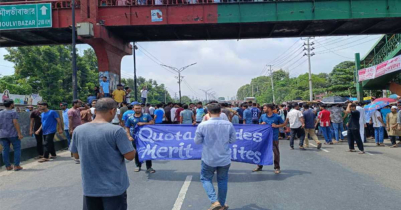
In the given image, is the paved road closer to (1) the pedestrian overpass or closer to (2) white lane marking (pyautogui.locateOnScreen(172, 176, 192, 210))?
(2) white lane marking (pyautogui.locateOnScreen(172, 176, 192, 210))

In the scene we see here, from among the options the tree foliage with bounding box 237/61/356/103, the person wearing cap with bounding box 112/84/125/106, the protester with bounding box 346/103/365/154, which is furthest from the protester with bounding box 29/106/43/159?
the tree foliage with bounding box 237/61/356/103

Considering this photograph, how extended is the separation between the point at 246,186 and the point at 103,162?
140 inches

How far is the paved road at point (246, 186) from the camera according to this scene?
4668 millimetres

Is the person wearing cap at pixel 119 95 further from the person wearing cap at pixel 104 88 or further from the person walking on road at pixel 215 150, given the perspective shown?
the person walking on road at pixel 215 150

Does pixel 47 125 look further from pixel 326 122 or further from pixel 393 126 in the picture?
pixel 393 126

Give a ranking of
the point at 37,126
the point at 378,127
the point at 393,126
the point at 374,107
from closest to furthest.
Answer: the point at 37,126 < the point at 393,126 < the point at 378,127 < the point at 374,107

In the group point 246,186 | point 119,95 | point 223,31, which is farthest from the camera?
point 223,31

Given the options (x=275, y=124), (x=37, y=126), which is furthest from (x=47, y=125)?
(x=275, y=124)

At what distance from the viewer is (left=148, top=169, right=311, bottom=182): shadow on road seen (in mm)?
6220

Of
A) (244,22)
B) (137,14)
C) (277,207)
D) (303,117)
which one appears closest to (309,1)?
(244,22)

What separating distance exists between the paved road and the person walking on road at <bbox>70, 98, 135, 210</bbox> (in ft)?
5.86

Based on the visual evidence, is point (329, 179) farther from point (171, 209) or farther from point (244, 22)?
point (244, 22)

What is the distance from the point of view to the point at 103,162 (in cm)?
281

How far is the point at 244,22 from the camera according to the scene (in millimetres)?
16781
